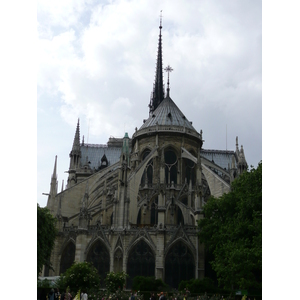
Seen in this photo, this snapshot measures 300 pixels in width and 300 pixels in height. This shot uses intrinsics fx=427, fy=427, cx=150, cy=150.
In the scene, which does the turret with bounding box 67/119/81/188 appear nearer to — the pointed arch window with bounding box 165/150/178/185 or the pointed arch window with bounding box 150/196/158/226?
the pointed arch window with bounding box 165/150/178/185

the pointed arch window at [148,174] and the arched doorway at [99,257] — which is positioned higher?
the pointed arch window at [148,174]

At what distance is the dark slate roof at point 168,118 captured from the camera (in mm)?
48219

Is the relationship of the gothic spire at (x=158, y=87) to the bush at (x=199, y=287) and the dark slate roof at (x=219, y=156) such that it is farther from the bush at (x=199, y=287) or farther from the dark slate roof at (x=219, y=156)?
the bush at (x=199, y=287)

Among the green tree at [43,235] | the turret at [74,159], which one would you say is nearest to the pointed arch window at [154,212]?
the green tree at [43,235]

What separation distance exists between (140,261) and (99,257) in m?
3.36

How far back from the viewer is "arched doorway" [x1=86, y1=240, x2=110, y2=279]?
33.7m

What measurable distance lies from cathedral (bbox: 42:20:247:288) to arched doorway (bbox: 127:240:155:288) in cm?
8

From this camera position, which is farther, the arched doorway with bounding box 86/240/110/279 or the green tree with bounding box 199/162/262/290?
the arched doorway with bounding box 86/240/110/279

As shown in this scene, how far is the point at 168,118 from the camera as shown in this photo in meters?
48.7

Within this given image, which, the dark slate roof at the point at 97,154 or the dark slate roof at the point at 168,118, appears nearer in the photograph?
the dark slate roof at the point at 168,118

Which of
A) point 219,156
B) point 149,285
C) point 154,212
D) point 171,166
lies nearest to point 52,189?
point 154,212

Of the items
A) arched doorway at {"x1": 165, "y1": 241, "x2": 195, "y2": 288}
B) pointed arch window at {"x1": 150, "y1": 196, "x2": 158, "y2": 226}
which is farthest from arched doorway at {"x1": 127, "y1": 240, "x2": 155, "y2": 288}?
pointed arch window at {"x1": 150, "y1": 196, "x2": 158, "y2": 226}
